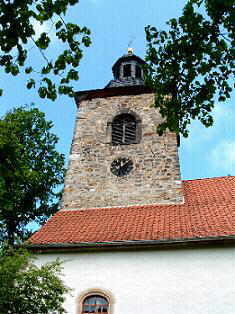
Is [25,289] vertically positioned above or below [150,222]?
below

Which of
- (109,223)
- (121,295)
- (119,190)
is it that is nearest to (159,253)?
(121,295)

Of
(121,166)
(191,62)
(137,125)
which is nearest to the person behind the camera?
(191,62)

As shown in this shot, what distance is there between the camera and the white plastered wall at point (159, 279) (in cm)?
810

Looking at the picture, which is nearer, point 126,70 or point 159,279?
point 159,279

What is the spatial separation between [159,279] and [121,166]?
199 inches

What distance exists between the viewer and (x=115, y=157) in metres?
13.2

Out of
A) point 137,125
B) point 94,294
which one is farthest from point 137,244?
point 137,125

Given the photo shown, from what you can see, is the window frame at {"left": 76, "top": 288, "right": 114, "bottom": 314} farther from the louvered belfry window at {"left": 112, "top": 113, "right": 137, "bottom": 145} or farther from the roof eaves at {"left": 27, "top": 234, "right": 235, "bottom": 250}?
the louvered belfry window at {"left": 112, "top": 113, "right": 137, "bottom": 145}

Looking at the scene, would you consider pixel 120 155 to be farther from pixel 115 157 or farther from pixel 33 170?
pixel 33 170

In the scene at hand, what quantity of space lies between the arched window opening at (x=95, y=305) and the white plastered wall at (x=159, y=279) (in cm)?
20

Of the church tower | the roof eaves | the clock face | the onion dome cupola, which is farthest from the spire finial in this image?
the roof eaves

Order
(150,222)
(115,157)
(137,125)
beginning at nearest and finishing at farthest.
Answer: (150,222) < (115,157) < (137,125)

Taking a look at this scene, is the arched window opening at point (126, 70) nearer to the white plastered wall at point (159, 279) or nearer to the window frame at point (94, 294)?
the white plastered wall at point (159, 279)

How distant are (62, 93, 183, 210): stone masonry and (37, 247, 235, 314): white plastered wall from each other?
2946 millimetres
